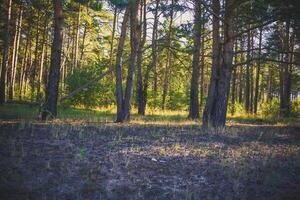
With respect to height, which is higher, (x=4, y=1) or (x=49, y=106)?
(x=4, y=1)

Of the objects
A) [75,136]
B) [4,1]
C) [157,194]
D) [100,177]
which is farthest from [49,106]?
[4,1]

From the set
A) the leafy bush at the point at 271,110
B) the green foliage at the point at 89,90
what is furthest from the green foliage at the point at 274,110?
the green foliage at the point at 89,90

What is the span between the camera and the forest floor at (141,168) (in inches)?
185

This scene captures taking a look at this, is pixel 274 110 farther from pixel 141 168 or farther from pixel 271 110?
pixel 141 168

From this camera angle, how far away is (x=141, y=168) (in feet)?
18.9

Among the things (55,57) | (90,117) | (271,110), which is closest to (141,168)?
(55,57)

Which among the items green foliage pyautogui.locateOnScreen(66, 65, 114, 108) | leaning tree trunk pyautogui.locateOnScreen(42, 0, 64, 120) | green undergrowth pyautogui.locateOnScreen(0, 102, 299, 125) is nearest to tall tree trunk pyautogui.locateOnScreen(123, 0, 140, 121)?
green undergrowth pyautogui.locateOnScreen(0, 102, 299, 125)

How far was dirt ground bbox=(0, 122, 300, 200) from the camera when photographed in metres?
4.71

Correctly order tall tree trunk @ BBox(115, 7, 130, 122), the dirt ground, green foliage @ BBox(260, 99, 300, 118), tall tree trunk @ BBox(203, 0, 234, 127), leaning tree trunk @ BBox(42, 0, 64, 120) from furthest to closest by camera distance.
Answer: green foliage @ BBox(260, 99, 300, 118) → tall tree trunk @ BBox(115, 7, 130, 122) → leaning tree trunk @ BBox(42, 0, 64, 120) → tall tree trunk @ BBox(203, 0, 234, 127) → the dirt ground

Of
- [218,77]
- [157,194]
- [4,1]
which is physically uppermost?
[4,1]

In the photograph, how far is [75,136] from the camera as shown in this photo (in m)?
8.56

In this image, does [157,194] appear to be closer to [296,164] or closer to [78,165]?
[78,165]

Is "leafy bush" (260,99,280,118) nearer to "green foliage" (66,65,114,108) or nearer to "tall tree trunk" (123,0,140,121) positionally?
"green foliage" (66,65,114,108)

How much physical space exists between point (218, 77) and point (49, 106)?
25.1ft
